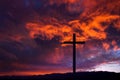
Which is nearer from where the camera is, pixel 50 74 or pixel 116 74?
pixel 116 74

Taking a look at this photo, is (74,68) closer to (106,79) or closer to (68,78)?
(68,78)

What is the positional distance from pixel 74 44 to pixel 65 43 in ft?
4.48

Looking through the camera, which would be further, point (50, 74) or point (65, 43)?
point (50, 74)

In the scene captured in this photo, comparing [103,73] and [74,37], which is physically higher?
[74,37]

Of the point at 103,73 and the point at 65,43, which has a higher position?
the point at 65,43

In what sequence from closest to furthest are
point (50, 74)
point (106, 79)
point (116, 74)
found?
point (106, 79)
point (116, 74)
point (50, 74)

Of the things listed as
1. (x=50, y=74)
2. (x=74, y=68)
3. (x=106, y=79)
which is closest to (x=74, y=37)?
(x=74, y=68)

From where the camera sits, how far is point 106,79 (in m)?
46.1

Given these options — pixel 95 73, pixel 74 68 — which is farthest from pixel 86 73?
pixel 74 68

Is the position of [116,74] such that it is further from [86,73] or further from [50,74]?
[50,74]

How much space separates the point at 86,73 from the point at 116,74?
466 centimetres

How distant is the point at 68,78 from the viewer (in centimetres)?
4747

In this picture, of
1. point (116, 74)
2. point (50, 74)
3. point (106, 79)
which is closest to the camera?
point (106, 79)

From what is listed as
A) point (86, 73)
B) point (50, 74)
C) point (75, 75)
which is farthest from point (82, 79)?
point (50, 74)
